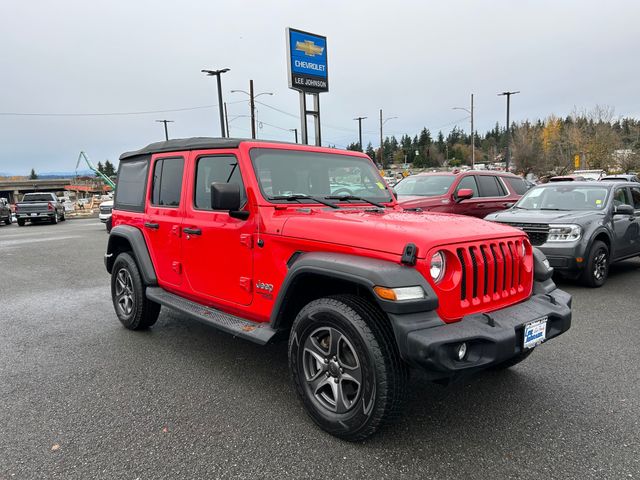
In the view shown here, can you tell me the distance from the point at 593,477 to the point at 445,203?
7622 mm

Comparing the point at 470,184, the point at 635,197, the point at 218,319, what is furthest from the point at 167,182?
Result: the point at 635,197

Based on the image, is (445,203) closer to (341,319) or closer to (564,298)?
(564,298)

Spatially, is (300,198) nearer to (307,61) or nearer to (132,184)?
(132,184)

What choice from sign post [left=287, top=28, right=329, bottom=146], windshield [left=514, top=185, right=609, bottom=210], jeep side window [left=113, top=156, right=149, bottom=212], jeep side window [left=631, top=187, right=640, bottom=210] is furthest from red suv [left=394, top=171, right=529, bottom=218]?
jeep side window [left=113, top=156, right=149, bottom=212]

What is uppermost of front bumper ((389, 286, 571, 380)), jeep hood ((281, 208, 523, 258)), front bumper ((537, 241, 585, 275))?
jeep hood ((281, 208, 523, 258))

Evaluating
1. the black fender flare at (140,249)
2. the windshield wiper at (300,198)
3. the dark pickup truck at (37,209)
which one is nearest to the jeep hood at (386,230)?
the windshield wiper at (300,198)

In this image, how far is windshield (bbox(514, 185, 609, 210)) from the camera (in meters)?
7.24

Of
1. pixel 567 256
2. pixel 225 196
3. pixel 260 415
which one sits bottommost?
pixel 260 415

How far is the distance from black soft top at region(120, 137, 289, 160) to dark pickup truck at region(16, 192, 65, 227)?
848 inches

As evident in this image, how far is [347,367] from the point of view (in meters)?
2.71

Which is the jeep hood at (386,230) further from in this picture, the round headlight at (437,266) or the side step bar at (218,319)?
the side step bar at (218,319)

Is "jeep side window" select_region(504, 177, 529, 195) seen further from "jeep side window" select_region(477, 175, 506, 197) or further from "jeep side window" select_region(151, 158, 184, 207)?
"jeep side window" select_region(151, 158, 184, 207)

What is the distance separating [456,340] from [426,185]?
8456 mm

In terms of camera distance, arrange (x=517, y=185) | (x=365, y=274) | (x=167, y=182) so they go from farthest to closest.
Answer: (x=517, y=185), (x=167, y=182), (x=365, y=274)
